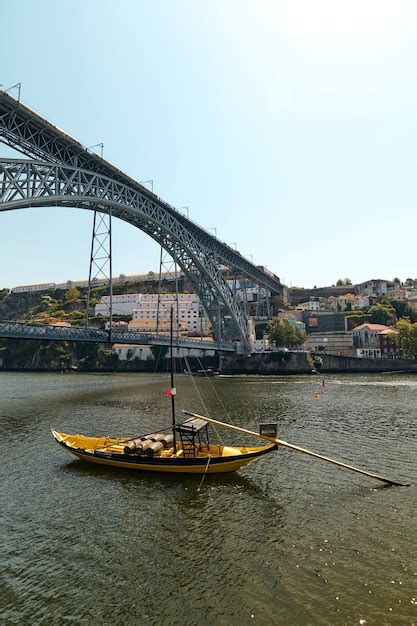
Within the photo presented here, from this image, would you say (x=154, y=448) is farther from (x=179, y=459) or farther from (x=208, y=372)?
(x=208, y=372)

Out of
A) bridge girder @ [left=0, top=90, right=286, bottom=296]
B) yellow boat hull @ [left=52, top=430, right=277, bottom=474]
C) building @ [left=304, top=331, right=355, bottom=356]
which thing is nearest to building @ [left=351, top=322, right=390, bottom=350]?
building @ [left=304, top=331, right=355, bottom=356]

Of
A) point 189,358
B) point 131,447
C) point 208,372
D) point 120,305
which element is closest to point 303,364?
point 208,372

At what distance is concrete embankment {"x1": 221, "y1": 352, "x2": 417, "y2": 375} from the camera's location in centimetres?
7188

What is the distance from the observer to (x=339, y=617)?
305 inches

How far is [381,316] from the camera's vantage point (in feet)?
318

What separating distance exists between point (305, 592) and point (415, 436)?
17.0 meters

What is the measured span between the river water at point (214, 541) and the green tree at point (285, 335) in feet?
206

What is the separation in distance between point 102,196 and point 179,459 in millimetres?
35077

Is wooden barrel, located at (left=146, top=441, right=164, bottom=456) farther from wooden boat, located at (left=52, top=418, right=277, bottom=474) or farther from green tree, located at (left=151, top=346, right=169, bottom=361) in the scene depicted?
green tree, located at (left=151, top=346, right=169, bottom=361)

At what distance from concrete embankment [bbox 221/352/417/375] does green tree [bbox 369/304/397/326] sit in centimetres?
2693

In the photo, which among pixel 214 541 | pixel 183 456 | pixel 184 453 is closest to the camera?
pixel 214 541

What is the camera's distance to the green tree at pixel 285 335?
277 feet

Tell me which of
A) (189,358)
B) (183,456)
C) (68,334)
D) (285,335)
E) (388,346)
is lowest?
(183,456)

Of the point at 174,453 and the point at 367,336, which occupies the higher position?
the point at 367,336
